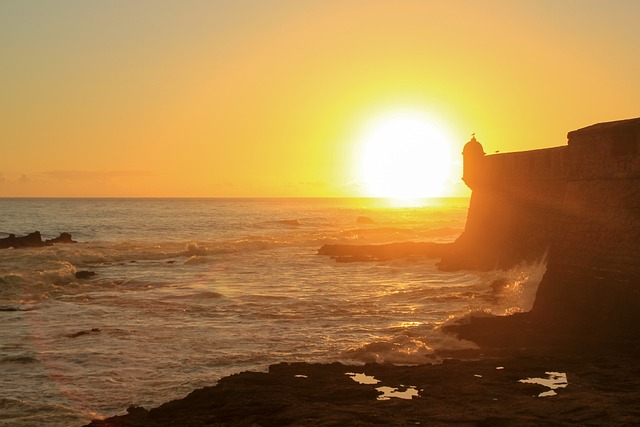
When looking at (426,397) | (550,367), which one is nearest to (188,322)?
(426,397)

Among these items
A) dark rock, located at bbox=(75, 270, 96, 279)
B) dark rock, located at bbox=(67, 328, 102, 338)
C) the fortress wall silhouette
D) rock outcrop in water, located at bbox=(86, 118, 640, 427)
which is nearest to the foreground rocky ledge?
rock outcrop in water, located at bbox=(86, 118, 640, 427)

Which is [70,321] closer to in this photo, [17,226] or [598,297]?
[598,297]

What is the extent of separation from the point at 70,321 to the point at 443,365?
965 cm

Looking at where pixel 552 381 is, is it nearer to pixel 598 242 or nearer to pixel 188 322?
pixel 598 242

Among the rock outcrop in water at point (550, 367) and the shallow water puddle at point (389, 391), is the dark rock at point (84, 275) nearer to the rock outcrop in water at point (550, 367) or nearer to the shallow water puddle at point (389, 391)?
the rock outcrop in water at point (550, 367)

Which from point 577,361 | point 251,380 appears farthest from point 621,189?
point 251,380

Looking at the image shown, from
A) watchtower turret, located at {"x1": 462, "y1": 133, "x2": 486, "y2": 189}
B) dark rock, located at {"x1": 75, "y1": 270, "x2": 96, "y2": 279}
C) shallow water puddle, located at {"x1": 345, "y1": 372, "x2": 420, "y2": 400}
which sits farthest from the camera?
watchtower turret, located at {"x1": 462, "y1": 133, "x2": 486, "y2": 189}

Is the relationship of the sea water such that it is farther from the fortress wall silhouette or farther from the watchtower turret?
the watchtower turret

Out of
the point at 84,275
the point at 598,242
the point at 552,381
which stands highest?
the point at 598,242

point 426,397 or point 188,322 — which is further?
point 188,322

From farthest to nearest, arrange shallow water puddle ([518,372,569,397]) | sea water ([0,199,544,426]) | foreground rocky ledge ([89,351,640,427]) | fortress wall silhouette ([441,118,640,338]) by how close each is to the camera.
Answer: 1. fortress wall silhouette ([441,118,640,338])
2. sea water ([0,199,544,426])
3. shallow water puddle ([518,372,569,397])
4. foreground rocky ledge ([89,351,640,427])

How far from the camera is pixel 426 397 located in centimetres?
873

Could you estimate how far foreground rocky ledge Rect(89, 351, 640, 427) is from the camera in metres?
7.79

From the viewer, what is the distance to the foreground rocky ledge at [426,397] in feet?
25.6
